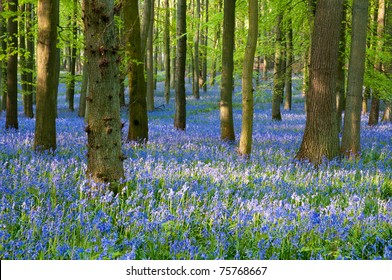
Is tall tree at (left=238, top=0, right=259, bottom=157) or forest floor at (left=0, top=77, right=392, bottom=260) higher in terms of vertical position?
tall tree at (left=238, top=0, right=259, bottom=157)

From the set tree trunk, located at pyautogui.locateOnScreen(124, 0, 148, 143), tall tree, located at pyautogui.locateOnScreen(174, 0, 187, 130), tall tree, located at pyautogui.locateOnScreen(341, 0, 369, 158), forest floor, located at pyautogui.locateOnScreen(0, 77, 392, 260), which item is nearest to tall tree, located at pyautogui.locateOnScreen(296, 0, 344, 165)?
tall tree, located at pyautogui.locateOnScreen(341, 0, 369, 158)

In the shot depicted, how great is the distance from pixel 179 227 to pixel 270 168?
139 inches

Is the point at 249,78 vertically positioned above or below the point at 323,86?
above

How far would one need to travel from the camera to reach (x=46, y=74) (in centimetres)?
763

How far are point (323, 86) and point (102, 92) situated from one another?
5.29 metres

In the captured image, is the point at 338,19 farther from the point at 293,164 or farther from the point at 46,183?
the point at 46,183

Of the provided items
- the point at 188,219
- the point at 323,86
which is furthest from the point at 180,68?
the point at 188,219

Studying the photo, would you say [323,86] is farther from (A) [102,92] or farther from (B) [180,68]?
(B) [180,68]

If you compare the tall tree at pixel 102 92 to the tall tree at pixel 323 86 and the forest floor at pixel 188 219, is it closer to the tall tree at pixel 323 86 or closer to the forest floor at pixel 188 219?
the forest floor at pixel 188 219

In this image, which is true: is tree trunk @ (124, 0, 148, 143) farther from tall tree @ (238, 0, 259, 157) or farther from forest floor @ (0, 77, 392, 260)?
forest floor @ (0, 77, 392, 260)

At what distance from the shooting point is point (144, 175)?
19.2 feet

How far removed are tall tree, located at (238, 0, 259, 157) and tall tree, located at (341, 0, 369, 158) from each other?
254 cm

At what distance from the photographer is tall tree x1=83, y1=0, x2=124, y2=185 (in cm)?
467
